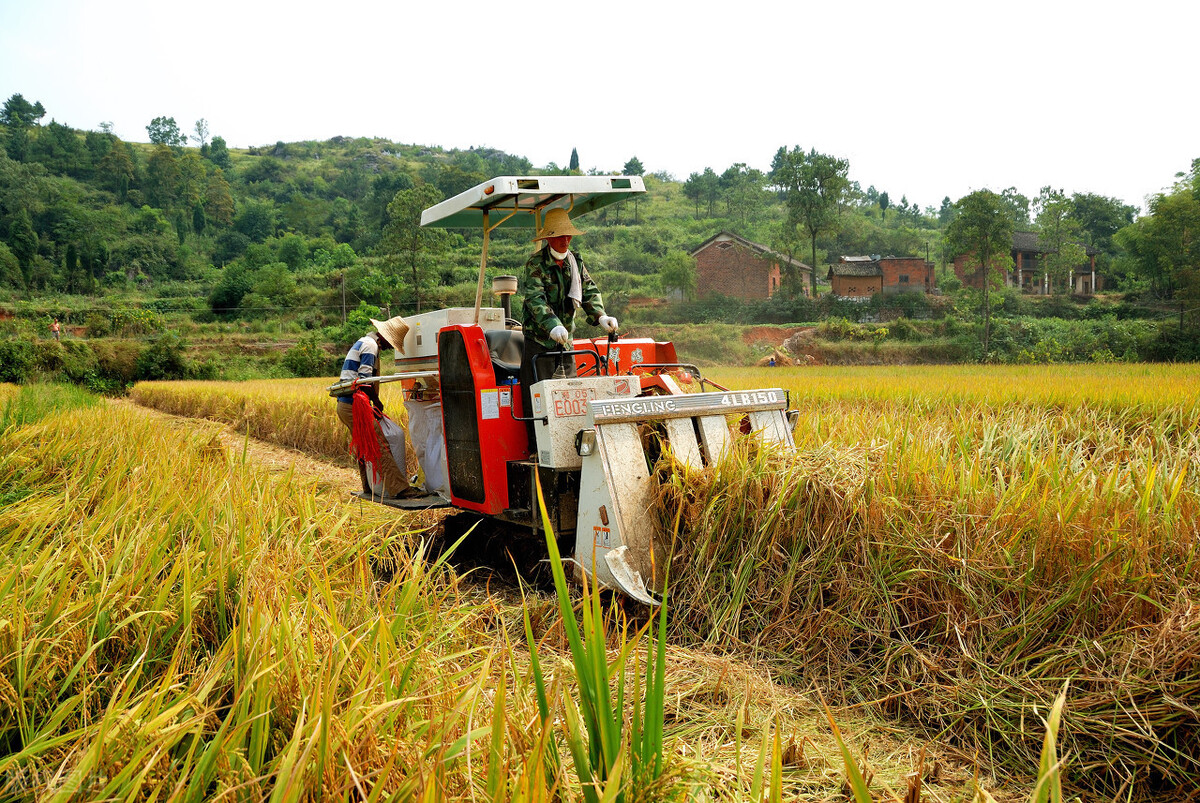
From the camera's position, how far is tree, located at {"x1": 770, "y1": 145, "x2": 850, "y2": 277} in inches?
1582

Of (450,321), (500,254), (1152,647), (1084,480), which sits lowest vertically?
(1152,647)

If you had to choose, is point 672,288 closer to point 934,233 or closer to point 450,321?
point 450,321

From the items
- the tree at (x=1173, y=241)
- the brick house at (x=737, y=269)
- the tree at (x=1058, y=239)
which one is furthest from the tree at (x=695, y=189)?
the tree at (x=1173, y=241)

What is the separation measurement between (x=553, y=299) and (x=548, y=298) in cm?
4

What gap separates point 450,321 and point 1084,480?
4.09 meters

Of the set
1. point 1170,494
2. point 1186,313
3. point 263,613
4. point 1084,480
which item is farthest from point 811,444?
point 1186,313

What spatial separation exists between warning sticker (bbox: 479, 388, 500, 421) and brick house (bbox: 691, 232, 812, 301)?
40111mm

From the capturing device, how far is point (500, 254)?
158 ft

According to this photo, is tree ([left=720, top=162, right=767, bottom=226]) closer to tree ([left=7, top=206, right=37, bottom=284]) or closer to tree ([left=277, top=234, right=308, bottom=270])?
tree ([left=277, top=234, right=308, bottom=270])

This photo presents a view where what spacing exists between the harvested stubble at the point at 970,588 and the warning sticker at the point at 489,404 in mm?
1466

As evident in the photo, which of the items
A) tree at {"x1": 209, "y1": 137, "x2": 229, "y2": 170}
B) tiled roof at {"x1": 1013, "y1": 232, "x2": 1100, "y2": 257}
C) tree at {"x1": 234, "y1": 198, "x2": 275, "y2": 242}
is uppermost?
tree at {"x1": 209, "y1": 137, "x2": 229, "y2": 170}

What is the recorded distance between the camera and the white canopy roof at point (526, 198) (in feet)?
15.1

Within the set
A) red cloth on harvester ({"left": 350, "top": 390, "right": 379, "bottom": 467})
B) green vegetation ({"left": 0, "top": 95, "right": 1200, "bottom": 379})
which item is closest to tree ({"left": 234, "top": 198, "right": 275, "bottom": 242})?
green vegetation ({"left": 0, "top": 95, "right": 1200, "bottom": 379})

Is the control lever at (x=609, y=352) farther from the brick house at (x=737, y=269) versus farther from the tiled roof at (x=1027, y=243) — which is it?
the tiled roof at (x=1027, y=243)
